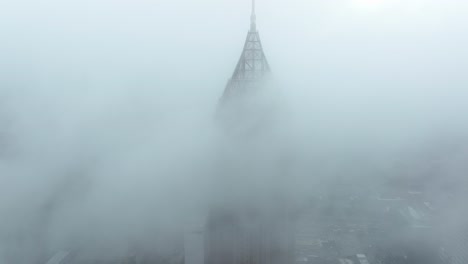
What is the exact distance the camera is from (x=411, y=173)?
12938 millimetres

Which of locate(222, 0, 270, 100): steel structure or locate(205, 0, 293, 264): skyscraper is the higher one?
locate(222, 0, 270, 100): steel structure

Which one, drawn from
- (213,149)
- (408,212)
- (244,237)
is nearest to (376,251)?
(408,212)

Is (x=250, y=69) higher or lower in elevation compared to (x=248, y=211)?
higher

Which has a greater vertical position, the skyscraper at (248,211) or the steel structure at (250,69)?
the steel structure at (250,69)

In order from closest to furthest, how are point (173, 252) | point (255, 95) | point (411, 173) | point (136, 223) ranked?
point (255, 95) → point (173, 252) → point (136, 223) → point (411, 173)

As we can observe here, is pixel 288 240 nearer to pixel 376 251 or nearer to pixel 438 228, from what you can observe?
pixel 376 251

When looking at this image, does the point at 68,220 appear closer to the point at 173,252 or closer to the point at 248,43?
the point at 173,252

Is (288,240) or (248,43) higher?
(248,43)

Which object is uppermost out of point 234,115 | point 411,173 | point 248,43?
point 248,43

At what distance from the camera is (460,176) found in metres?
12.5

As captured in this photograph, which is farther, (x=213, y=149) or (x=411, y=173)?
(x=411, y=173)

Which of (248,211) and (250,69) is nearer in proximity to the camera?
(250,69)

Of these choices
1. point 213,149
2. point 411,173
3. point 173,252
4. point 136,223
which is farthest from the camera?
point 411,173

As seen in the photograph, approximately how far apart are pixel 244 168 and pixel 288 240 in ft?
6.03
